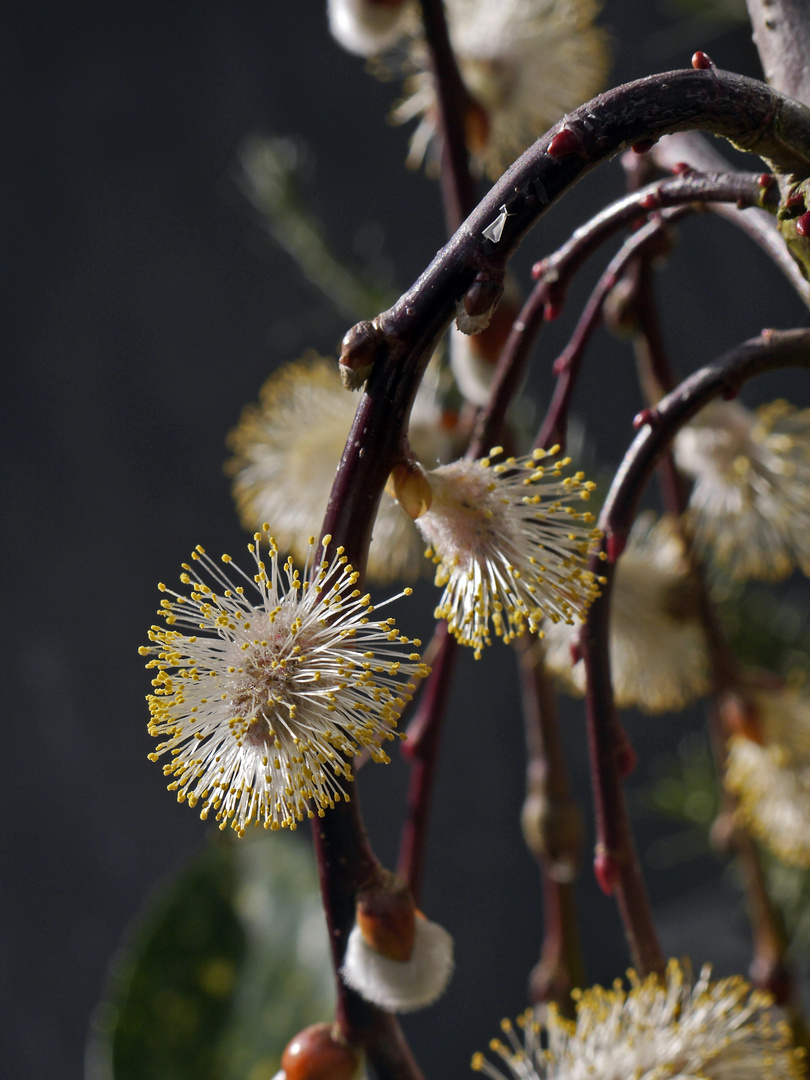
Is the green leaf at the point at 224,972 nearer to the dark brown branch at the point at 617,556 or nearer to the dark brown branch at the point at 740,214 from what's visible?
the dark brown branch at the point at 617,556

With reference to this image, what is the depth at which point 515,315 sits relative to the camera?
0.37 m

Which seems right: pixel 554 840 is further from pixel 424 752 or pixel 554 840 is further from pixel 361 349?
pixel 361 349

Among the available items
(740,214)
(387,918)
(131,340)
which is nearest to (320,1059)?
(387,918)

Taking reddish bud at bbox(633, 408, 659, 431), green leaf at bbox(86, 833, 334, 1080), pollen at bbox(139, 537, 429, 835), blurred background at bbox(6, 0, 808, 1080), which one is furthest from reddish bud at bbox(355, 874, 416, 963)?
blurred background at bbox(6, 0, 808, 1080)

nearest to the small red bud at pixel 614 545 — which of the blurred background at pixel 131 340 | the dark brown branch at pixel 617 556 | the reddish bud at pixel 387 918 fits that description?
the dark brown branch at pixel 617 556

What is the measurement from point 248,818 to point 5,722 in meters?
0.78

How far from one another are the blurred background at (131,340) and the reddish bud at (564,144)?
0.66m

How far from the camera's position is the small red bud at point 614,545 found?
262 mm

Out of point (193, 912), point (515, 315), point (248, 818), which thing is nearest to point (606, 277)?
point (515, 315)

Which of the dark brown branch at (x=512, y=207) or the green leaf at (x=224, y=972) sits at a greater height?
the dark brown branch at (x=512, y=207)

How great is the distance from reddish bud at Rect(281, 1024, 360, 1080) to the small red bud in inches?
6.0

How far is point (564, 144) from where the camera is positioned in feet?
0.59

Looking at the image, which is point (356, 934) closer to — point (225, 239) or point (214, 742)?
point (214, 742)

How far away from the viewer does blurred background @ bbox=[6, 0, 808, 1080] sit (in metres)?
0.87
